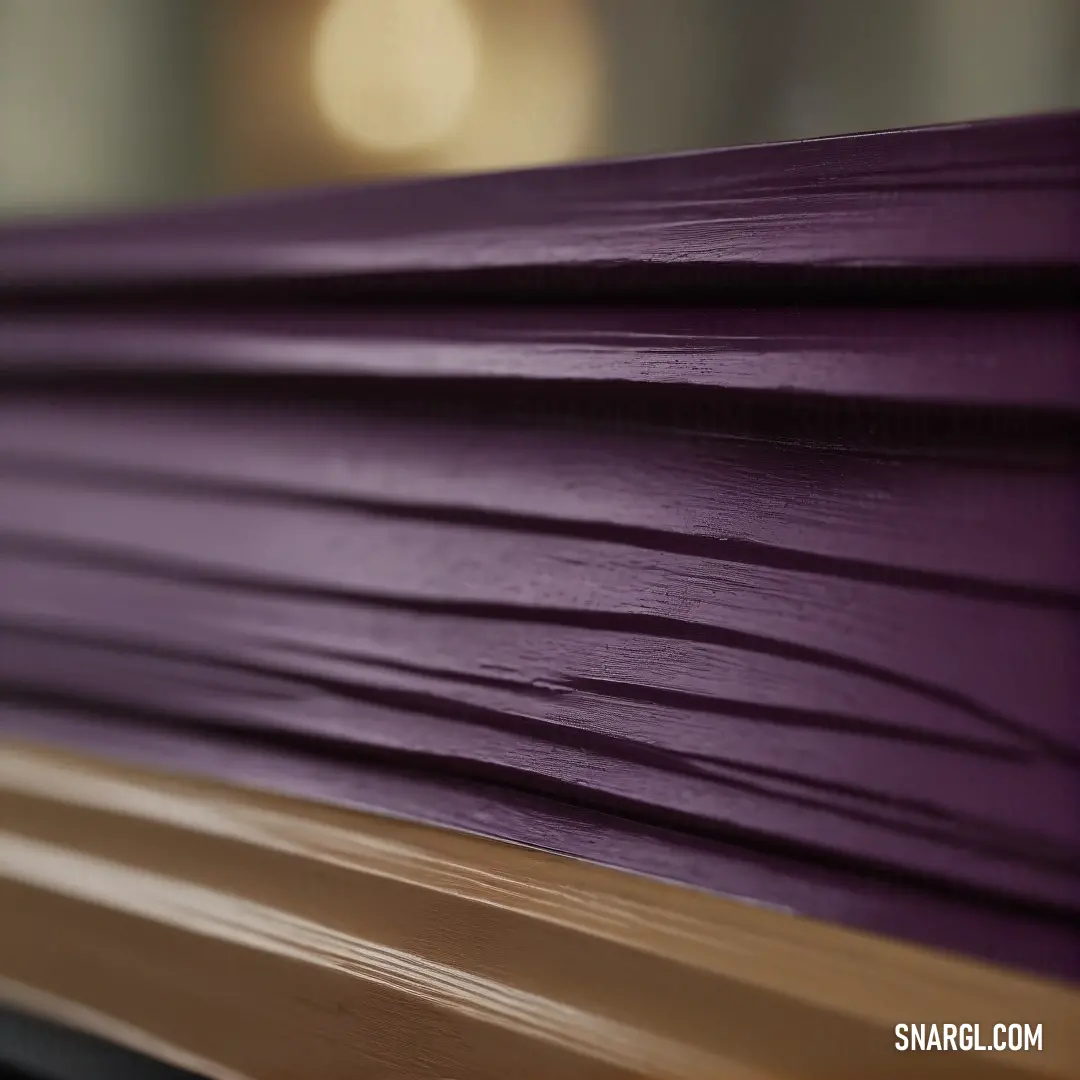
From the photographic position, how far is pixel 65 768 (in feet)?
1.00

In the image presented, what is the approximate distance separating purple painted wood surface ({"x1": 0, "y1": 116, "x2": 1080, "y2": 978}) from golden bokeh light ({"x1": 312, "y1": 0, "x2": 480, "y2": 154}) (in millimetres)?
41

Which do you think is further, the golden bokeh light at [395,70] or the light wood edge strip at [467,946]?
the golden bokeh light at [395,70]

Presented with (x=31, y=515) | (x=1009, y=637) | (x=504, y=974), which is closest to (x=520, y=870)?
(x=504, y=974)

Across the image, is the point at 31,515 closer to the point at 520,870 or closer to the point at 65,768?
the point at 65,768

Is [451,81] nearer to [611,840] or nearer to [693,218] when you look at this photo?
[693,218]

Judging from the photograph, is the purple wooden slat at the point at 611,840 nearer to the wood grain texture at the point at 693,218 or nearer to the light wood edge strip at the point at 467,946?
the light wood edge strip at the point at 467,946

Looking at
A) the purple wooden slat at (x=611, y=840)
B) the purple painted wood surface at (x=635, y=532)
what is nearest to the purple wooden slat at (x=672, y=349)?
the purple painted wood surface at (x=635, y=532)

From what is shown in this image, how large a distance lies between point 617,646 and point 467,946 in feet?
0.28

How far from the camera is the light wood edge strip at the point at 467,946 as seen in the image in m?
0.19

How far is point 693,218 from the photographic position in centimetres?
22

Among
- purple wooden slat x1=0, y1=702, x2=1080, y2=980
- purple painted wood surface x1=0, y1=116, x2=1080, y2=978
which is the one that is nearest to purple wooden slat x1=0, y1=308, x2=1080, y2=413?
purple painted wood surface x1=0, y1=116, x2=1080, y2=978

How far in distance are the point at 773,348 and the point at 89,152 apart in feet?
1.02

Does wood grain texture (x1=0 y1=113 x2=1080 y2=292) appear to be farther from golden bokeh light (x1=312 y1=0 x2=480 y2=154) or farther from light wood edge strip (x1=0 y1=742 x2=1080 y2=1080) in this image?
light wood edge strip (x1=0 y1=742 x2=1080 y2=1080)

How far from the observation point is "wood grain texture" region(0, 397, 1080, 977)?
19 centimetres
